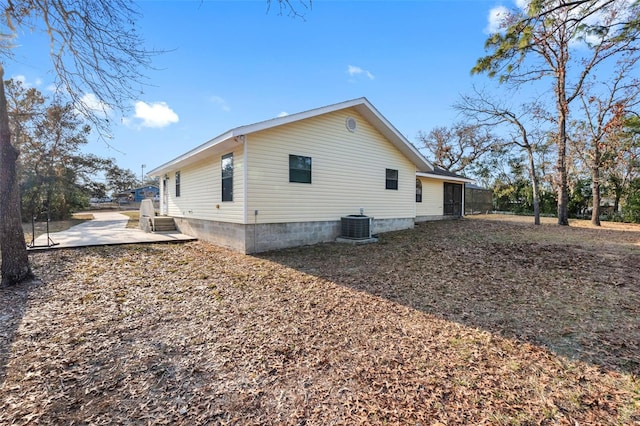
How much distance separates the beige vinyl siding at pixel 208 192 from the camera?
786 centimetres

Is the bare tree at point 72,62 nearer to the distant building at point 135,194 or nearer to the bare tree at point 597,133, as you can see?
the bare tree at point 597,133

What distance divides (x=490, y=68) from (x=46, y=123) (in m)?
21.4

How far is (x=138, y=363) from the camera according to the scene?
8.81 feet

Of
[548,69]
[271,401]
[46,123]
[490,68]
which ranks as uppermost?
[548,69]

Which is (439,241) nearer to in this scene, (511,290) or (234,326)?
(511,290)

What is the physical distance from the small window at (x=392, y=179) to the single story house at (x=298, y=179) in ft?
0.13

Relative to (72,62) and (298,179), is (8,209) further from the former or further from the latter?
(298,179)

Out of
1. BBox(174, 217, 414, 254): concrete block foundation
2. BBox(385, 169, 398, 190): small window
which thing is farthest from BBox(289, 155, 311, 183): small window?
BBox(385, 169, 398, 190): small window

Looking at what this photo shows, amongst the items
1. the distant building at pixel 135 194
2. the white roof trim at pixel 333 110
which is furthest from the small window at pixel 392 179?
the distant building at pixel 135 194

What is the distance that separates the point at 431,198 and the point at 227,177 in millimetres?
11658

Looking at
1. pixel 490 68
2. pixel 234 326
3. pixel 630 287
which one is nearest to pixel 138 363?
pixel 234 326

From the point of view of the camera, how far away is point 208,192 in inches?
381

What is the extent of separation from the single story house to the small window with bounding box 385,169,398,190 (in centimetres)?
4

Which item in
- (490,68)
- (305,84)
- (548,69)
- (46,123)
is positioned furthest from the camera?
(46,123)
